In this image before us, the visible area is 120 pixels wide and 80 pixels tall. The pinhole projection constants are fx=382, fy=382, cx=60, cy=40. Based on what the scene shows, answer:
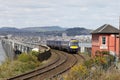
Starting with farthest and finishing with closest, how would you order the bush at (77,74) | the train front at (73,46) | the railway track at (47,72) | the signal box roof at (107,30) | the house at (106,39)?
the train front at (73,46)
the signal box roof at (107,30)
the house at (106,39)
the railway track at (47,72)
the bush at (77,74)

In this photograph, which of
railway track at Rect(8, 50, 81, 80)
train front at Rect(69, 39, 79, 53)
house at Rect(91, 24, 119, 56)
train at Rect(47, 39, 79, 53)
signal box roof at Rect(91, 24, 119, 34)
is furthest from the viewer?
train at Rect(47, 39, 79, 53)

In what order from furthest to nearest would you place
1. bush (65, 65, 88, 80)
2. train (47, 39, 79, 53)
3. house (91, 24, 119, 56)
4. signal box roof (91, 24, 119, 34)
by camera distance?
train (47, 39, 79, 53) → signal box roof (91, 24, 119, 34) → house (91, 24, 119, 56) → bush (65, 65, 88, 80)

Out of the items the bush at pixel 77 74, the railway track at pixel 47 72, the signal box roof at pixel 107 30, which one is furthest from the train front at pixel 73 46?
the bush at pixel 77 74

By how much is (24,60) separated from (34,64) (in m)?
2.37

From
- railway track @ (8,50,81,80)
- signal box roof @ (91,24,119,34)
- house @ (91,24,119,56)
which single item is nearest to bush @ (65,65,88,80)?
railway track @ (8,50,81,80)

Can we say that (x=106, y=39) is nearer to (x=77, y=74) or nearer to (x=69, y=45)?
(x=69, y=45)

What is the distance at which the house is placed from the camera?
4744 centimetres

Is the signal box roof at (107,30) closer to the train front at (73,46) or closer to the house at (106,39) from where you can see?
the house at (106,39)

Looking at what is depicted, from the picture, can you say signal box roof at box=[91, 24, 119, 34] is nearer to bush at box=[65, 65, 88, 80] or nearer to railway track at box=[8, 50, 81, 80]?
railway track at box=[8, 50, 81, 80]

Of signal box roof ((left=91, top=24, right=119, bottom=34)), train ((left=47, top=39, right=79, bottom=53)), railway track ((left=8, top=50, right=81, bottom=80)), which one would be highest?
signal box roof ((left=91, top=24, right=119, bottom=34))

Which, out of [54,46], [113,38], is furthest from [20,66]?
[54,46]

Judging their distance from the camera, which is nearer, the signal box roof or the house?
the house

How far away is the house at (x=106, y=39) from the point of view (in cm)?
4744

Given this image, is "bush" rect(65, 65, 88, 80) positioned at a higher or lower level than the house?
higher
